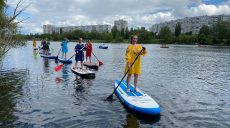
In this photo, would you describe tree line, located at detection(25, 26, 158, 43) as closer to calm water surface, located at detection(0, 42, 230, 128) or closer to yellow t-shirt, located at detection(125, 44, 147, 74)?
calm water surface, located at detection(0, 42, 230, 128)

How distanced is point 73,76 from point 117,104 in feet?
27.2

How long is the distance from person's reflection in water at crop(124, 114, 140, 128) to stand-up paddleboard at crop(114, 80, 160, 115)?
0.37 meters

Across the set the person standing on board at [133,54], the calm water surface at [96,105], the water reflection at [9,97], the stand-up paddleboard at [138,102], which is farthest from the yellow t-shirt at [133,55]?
the water reflection at [9,97]

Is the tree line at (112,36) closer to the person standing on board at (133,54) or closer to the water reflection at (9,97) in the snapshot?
the water reflection at (9,97)

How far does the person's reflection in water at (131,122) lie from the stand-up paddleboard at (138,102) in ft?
1.22

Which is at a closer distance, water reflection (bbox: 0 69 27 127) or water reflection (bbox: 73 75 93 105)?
water reflection (bbox: 0 69 27 127)

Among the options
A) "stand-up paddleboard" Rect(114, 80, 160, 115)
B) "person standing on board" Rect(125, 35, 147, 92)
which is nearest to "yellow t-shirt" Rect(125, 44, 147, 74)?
"person standing on board" Rect(125, 35, 147, 92)

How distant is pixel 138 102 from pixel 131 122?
1.23 metres

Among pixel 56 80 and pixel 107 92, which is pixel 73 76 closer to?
pixel 56 80

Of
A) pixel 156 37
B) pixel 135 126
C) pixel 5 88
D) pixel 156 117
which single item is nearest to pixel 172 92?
pixel 156 117

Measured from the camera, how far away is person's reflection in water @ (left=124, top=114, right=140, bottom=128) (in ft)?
31.2

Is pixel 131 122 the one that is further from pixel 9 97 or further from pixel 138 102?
pixel 9 97

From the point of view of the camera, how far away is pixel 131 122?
986 centimetres

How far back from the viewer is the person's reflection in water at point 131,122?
31.2ft
